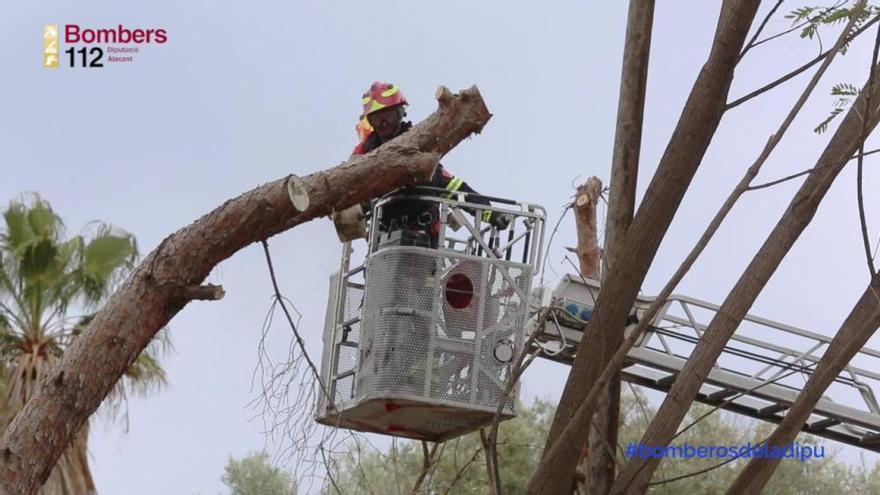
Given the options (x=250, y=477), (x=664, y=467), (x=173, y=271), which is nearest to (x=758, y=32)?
Answer: (x=173, y=271)

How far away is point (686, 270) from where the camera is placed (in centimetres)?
622

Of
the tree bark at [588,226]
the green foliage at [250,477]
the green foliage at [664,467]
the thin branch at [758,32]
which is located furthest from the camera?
the green foliage at [250,477]

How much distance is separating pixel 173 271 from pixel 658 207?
2.46 m

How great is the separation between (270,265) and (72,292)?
1031 centimetres

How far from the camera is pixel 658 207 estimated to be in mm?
6898

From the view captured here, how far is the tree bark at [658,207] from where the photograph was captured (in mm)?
6875

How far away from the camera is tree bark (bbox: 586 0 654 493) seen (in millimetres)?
7953

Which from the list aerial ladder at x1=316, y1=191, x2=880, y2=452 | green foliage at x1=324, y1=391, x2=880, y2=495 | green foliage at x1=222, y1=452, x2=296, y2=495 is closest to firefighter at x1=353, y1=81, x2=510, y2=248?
aerial ladder at x1=316, y1=191, x2=880, y2=452

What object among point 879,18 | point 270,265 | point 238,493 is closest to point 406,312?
point 270,265

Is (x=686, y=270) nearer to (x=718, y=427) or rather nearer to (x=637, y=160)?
(x=637, y=160)

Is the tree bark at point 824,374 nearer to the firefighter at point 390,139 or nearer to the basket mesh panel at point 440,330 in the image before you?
the basket mesh panel at point 440,330

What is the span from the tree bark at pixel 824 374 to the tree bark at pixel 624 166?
85 centimetres

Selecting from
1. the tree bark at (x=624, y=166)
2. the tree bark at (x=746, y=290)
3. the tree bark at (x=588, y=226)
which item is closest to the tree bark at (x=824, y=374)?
the tree bark at (x=746, y=290)

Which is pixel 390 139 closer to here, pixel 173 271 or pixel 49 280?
pixel 173 271
